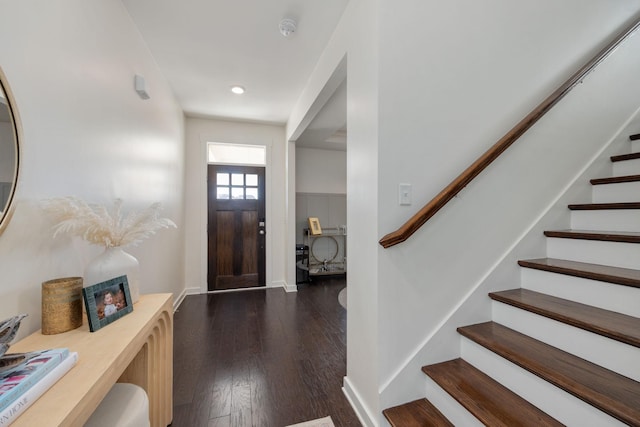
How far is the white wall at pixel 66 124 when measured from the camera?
0.95 metres

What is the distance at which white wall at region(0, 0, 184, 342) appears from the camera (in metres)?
0.95

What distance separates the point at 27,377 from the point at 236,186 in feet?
11.9

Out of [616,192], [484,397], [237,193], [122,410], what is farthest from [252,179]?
[616,192]

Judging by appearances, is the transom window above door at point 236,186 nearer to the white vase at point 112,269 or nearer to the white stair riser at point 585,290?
the white vase at point 112,269

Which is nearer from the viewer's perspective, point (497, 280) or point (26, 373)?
point (26, 373)

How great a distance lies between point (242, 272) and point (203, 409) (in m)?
2.61

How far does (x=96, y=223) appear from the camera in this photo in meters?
1.12

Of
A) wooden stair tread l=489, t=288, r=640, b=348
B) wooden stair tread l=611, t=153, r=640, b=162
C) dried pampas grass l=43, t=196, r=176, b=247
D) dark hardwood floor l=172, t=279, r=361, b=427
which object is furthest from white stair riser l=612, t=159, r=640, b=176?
dried pampas grass l=43, t=196, r=176, b=247

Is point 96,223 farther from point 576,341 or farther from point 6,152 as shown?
point 576,341

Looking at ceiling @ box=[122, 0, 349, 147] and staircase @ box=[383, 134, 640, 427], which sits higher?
ceiling @ box=[122, 0, 349, 147]

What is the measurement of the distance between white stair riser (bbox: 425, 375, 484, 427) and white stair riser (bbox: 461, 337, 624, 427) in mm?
261

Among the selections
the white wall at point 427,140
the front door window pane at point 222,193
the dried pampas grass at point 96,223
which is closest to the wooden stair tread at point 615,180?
the white wall at point 427,140

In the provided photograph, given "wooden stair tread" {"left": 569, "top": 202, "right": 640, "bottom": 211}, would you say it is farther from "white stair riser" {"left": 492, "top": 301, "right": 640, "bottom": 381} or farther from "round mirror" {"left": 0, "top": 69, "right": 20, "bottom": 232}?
"round mirror" {"left": 0, "top": 69, "right": 20, "bottom": 232}

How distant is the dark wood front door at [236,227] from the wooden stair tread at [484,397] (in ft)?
10.6
